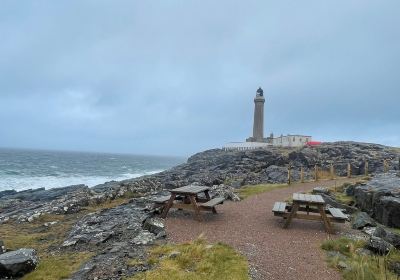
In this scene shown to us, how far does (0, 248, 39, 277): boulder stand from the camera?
8.44 metres

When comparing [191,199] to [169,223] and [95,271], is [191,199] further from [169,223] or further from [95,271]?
[95,271]

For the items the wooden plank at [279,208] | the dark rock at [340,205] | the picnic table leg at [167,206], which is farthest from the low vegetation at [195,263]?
the dark rock at [340,205]

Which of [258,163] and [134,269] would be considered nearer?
[134,269]

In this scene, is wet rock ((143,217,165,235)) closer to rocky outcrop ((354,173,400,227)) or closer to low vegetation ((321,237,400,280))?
low vegetation ((321,237,400,280))

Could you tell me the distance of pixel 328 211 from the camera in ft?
41.9

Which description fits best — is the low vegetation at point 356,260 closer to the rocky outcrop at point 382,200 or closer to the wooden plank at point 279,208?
the wooden plank at point 279,208

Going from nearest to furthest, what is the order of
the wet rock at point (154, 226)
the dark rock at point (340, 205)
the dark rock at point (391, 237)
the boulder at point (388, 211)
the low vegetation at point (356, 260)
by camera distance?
1. the low vegetation at point (356, 260)
2. the dark rock at point (391, 237)
3. the wet rock at point (154, 226)
4. the boulder at point (388, 211)
5. the dark rock at point (340, 205)

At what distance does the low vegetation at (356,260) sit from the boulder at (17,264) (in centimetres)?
765

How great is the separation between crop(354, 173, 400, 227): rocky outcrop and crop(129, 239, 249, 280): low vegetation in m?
6.70

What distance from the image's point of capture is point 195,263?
821cm

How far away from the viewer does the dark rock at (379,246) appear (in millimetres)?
9070

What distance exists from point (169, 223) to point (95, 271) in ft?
15.1

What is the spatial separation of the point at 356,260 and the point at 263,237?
2955 millimetres

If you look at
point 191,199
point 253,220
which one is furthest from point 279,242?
point 191,199
